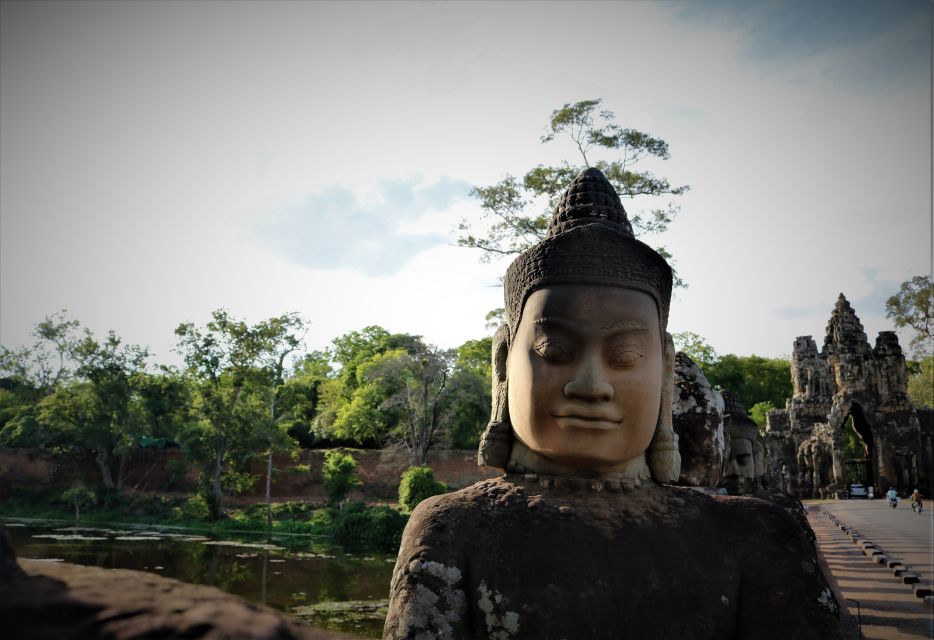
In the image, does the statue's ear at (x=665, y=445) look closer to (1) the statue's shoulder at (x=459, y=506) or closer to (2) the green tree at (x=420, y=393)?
(1) the statue's shoulder at (x=459, y=506)

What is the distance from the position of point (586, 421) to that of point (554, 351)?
32 centimetres

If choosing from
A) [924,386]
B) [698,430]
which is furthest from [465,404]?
[924,386]

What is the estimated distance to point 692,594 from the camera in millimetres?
2434

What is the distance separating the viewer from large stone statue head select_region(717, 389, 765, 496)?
Result: 6.88 metres

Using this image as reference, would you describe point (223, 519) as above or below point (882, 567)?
below

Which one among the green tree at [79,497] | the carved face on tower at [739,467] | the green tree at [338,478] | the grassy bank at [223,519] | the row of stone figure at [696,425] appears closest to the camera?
the row of stone figure at [696,425]

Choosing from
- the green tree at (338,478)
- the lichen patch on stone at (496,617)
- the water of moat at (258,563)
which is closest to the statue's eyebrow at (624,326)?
the lichen patch on stone at (496,617)

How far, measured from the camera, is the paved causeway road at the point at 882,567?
23.6 ft

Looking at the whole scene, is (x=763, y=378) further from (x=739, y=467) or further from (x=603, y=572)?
(x=603, y=572)

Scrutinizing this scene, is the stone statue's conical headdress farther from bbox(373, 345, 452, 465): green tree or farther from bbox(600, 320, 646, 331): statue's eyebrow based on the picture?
bbox(373, 345, 452, 465): green tree

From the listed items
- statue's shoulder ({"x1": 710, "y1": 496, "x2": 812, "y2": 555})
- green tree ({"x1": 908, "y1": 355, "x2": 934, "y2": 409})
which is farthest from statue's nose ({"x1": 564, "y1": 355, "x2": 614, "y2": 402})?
green tree ({"x1": 908, "y1": 355, "x2": 934, "y2": 409})

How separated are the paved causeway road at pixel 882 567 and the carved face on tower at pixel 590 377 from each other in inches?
66.7

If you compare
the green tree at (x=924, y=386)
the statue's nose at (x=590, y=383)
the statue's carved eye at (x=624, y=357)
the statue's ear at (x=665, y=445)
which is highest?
the green tree at (x=924, y=386)

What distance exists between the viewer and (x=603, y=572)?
243cm
